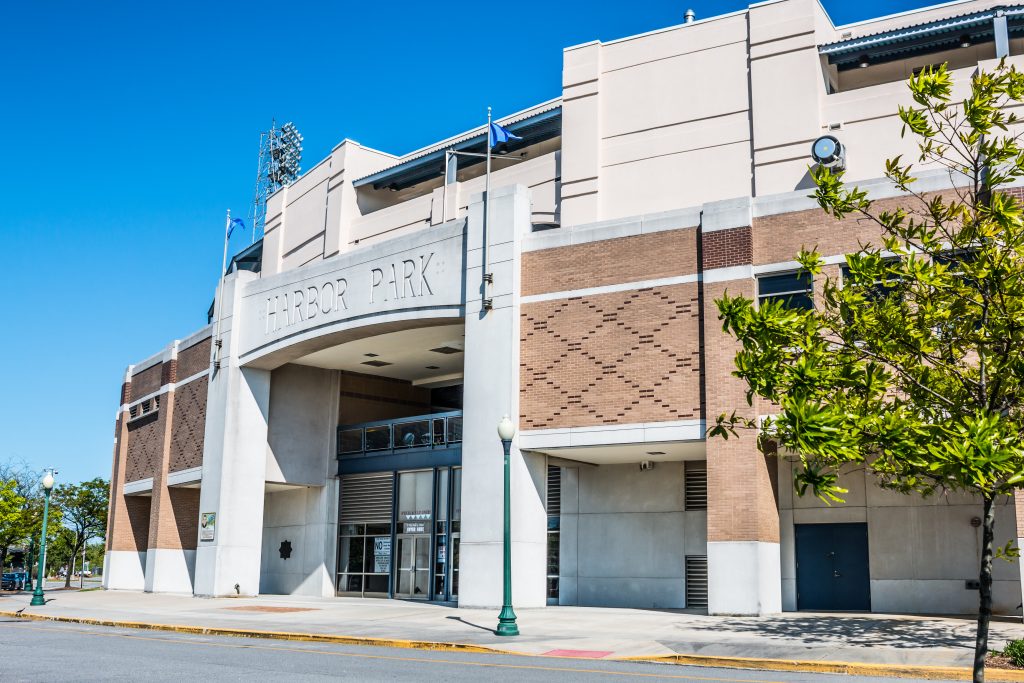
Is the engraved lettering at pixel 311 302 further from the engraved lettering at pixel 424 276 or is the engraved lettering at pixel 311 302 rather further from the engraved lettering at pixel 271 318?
the engraved lettering at pixel 424 276

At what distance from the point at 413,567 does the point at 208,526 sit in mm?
7015

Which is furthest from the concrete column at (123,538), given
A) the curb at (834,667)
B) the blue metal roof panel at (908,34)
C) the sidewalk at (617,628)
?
the curb at (834,667)

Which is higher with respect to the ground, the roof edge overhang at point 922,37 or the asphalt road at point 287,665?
Answer: the roof edge overhang at point 922,37

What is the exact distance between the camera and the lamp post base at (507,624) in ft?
59.1

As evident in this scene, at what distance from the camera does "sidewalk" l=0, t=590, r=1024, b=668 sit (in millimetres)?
15266

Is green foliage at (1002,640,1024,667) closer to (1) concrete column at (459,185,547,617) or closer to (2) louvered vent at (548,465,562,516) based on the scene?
(1) concrete column at (459,185,547,617)

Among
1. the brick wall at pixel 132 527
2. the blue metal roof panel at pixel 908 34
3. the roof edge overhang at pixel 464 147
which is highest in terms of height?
the blue metal roof panel at pixel 908 34

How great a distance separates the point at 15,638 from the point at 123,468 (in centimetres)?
2764

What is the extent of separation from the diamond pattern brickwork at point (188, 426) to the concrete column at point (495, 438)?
13.9 m

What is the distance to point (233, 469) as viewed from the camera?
3297 cm

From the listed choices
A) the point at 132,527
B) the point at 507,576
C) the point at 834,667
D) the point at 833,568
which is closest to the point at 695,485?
the point at 833,568

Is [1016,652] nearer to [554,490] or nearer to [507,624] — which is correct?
[507,624]

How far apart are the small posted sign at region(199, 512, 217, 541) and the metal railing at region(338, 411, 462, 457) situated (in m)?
5.35

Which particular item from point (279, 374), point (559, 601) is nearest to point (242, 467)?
point (279, 374)
